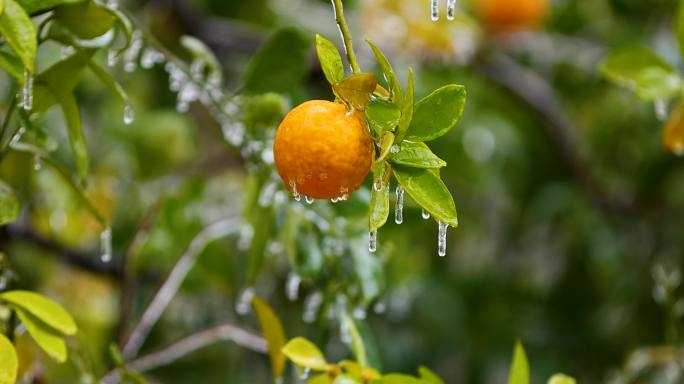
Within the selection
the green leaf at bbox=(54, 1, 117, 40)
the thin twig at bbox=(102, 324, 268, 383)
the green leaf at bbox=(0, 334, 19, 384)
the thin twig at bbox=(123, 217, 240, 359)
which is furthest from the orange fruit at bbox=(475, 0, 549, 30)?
the green leaf at bbox=(0, 334, 19, 384)

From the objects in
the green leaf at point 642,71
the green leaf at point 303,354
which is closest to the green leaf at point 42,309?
the green leaf at point 303,354

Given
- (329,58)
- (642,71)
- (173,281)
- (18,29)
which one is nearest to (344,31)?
(329,58)

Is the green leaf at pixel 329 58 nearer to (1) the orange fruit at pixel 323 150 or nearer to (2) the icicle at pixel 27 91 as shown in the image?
(1) the orange fruit at pixel 323 150

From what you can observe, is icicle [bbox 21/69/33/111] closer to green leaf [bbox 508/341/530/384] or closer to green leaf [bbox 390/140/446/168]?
green leaf [bbox 390/140/446/168]

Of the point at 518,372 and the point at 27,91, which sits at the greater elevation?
the point at 27,91

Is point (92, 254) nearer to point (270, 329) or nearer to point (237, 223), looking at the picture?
point (237, 223)

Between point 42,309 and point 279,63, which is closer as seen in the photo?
point 42,309

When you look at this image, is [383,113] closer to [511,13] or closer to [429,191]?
[429,191]
